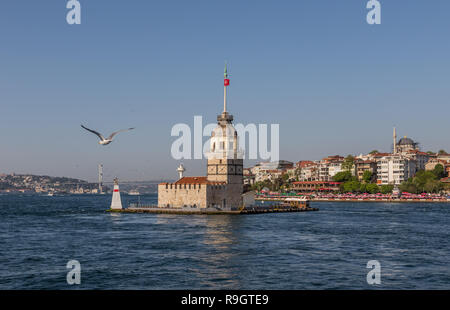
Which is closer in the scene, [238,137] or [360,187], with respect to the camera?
[238,137]

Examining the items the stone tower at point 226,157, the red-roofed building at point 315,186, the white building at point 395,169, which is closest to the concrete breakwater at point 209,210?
the stone tower at point 226,157

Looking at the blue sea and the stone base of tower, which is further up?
the stone base of tower

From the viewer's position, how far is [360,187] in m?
164

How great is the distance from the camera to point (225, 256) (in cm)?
3434

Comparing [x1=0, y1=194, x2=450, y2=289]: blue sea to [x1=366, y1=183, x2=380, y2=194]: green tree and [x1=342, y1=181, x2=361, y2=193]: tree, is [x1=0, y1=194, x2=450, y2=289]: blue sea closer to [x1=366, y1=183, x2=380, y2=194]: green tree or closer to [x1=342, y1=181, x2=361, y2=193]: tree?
[x1=366, y1=183, x2=380, y2=194]: green tree

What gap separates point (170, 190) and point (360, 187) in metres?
98.6

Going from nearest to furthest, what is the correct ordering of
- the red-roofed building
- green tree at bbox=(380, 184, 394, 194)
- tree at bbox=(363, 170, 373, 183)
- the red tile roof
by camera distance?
the red tile roof
green tree at bbox=(380, 184, 394, 194)
tree at bbox=(363, 170, 373, 183)
the red-roofed building

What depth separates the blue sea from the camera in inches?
1043

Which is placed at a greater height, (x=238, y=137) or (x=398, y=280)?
(x=238, y=137)

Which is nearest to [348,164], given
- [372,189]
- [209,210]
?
[372,189]

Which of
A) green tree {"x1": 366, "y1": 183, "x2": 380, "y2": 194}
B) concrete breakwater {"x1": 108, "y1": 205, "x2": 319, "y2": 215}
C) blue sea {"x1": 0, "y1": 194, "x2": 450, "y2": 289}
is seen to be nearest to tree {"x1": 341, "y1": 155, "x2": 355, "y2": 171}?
green tree {"x1": 366, "y1": 183, "x2": 380, "y2": 194}

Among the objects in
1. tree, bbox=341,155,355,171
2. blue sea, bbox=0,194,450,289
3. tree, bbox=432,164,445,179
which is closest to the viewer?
blue sea, bbox=0,194,450,289
